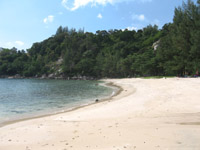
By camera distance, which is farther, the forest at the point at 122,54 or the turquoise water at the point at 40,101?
the forest at the point at 122,54

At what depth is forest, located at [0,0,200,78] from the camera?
130ft

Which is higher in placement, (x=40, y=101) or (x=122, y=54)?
(x=122, y=54)

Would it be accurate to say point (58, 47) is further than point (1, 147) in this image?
Yes

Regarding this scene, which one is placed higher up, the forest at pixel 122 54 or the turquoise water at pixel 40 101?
the forest at pixel 122 54

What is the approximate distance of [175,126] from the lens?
636 cm

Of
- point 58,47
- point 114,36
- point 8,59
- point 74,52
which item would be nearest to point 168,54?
point 74,52

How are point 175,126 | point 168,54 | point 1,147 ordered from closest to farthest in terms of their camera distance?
1. point 1,147
2. point 175,126
3. point 168,54

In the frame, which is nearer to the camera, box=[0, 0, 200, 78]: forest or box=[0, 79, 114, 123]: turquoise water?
box=[0, 79, 114, 123]: turquoise water

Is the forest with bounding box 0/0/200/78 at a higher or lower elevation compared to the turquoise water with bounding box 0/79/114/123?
higher

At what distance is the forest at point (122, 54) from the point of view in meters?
39.5

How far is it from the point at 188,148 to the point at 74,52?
129 meters

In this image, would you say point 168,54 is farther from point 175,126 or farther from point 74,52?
point 74,52

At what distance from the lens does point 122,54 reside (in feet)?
348

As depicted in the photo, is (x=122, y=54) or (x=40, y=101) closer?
(x=40, y=101)
